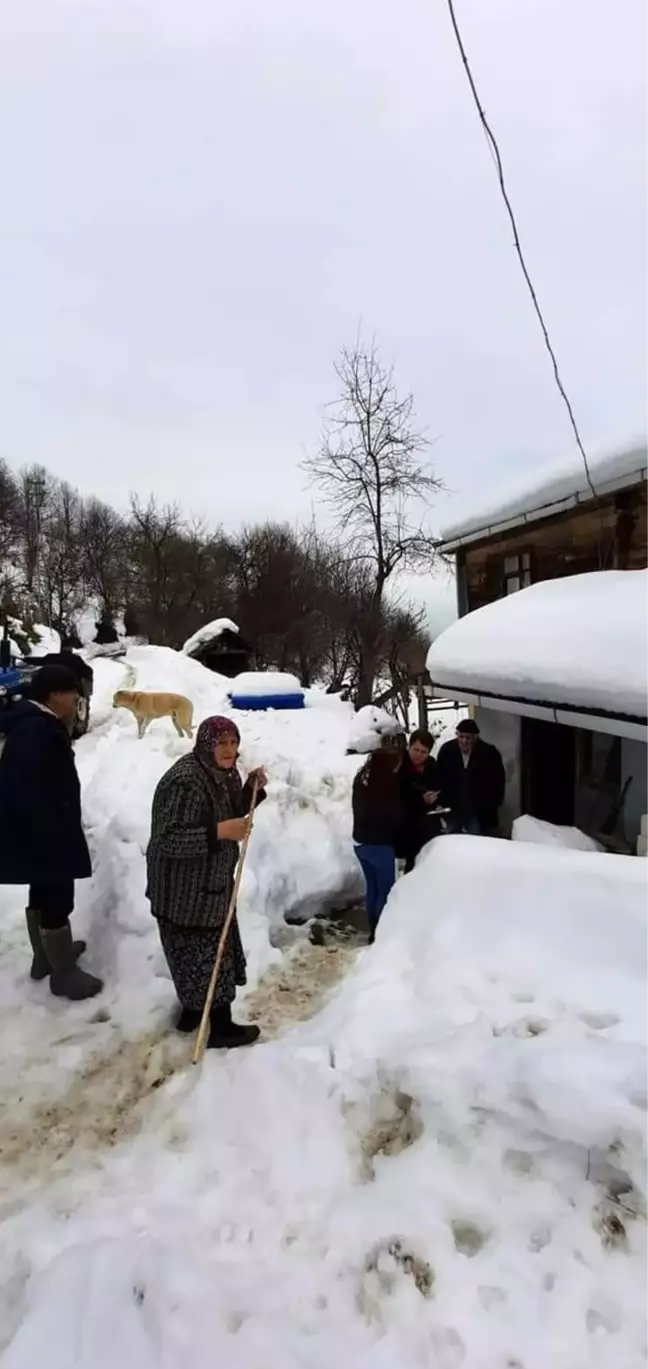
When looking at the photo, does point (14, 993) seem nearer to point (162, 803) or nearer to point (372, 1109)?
point (162, 803)

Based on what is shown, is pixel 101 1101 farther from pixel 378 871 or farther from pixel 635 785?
pixel 635 785

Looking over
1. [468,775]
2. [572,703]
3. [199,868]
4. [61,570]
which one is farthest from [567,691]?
[61,570]

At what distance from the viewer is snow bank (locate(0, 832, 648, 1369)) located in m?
2.24

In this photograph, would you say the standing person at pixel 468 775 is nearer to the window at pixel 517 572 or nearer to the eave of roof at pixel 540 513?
the eave of roof at pixel 540 513

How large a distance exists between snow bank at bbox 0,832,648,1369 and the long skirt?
1.39ft

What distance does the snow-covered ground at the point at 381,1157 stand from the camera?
226 centimetres

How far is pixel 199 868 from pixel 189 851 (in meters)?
0.11

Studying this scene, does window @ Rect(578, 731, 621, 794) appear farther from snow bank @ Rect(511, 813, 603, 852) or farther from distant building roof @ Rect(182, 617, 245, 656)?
distant building roof @ Rect(182, 617, 245, 656)

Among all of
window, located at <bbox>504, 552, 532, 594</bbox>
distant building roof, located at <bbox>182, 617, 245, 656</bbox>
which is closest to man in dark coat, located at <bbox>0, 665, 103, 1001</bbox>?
window, located at <bbox>504, 552, 532, 594</bbox>

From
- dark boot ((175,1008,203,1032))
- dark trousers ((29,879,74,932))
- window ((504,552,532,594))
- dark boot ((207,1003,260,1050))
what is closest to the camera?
dark boot ((207,1003,260,1050))

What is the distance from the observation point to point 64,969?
459 centimetres

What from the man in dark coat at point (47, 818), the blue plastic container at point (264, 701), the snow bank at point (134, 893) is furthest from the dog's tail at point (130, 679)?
the man in dark coat at point (47, 818)

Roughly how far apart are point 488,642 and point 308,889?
3.07m

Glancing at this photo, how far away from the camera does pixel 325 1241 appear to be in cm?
256
